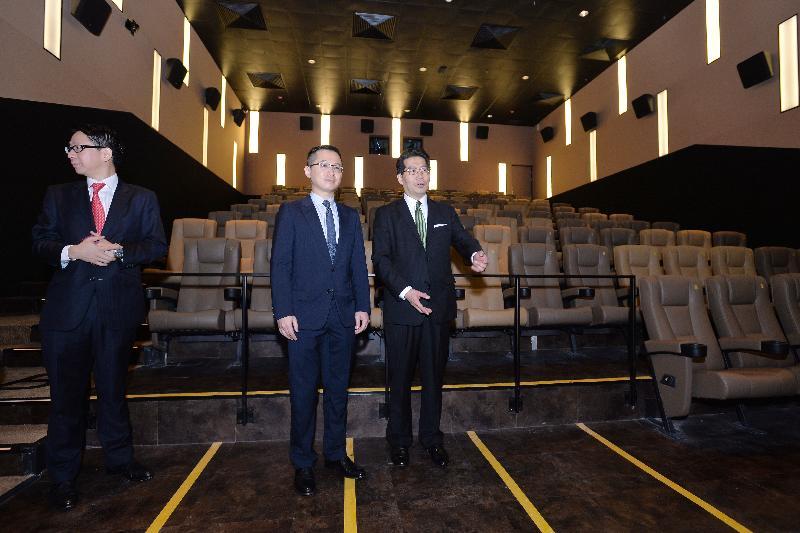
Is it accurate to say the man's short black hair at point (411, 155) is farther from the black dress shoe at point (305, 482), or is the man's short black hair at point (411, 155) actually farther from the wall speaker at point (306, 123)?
A: the wall speaker at point (306, 123)

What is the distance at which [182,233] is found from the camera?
153 inches

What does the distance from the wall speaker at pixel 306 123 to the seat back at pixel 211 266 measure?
970 centimetres

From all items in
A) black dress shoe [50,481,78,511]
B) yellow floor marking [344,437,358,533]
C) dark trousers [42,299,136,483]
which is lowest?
yellow floor marking [344,437,358,533]

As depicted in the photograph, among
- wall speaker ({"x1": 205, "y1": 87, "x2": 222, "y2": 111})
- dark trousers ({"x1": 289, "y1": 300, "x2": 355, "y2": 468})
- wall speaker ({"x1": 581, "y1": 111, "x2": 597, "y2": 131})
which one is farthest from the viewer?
wall speaker ({"x1": 581, "y1": 111, "x2": 597, "y2": 131})

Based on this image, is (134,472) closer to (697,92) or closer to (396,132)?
(697,92)

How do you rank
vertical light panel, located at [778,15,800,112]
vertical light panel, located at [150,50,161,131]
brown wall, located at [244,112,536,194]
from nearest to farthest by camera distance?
vertical light panel, located at [778,15,800,112], vertical light panel, located at [150,50,161,131], brown wall, located at [244,112,536,194]

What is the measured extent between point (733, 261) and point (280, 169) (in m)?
11.0

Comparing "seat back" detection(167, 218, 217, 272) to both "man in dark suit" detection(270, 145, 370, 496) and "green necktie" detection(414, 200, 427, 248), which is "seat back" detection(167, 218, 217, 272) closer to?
"man in dark suit" detection(270, 145, 370, 496)

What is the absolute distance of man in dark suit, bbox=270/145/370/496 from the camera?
70.4 inches

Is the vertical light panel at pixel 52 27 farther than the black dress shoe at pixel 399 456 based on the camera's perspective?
Yes

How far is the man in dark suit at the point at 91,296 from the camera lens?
1.70 m

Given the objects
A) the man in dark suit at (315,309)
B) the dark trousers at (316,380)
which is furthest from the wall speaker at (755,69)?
the dark trousers at (316,380)

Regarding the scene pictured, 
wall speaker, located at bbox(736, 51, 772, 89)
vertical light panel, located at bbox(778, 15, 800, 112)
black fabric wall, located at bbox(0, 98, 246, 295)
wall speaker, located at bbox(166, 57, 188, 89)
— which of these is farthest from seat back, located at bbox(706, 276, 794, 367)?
wall speaker, located at bbox(166, 57, 188, 89)

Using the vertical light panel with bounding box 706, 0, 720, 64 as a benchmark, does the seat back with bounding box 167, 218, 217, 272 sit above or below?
below
